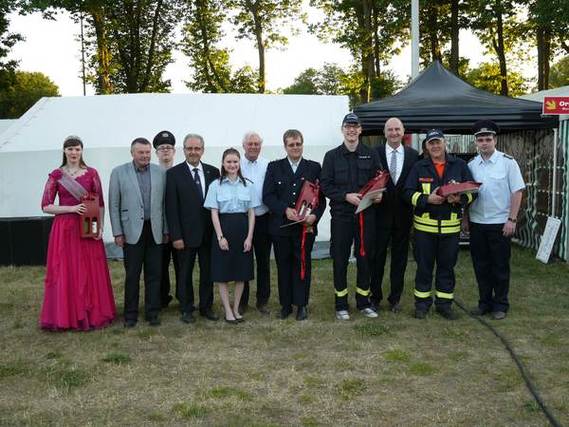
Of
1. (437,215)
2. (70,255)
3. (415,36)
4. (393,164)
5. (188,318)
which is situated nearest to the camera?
(70,255)

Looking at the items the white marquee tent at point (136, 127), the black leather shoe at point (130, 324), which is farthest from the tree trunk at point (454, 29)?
the black leather shoe at point (130, 324)

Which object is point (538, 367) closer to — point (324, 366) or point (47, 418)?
point (324, 366)

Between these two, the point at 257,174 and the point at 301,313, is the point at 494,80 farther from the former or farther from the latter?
the point at 301,313

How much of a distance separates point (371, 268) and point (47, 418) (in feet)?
9.71

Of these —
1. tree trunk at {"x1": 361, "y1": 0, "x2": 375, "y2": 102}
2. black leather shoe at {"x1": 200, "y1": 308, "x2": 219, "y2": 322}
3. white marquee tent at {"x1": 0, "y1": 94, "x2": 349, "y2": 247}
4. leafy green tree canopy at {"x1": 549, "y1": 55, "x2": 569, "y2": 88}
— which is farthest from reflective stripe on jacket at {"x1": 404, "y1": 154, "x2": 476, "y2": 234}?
leafy green tree canopy at {"x1": 549, "y1": 55, "x2": 569, "y2": 88}

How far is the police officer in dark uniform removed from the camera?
4922mm

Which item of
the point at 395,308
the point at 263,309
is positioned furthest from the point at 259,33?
the point at 395,308

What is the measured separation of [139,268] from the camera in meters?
5.00

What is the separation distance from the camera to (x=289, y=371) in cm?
390

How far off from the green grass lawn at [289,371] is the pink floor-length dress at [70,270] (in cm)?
15

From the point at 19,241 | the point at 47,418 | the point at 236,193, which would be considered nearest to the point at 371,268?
the point at 236,193

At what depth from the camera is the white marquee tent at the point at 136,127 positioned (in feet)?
27.4

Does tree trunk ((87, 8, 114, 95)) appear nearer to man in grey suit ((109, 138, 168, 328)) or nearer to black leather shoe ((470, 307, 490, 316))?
man in grey suit ((109, 138, 168, 328))

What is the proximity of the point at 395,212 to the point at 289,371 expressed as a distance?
1933 millimetres
